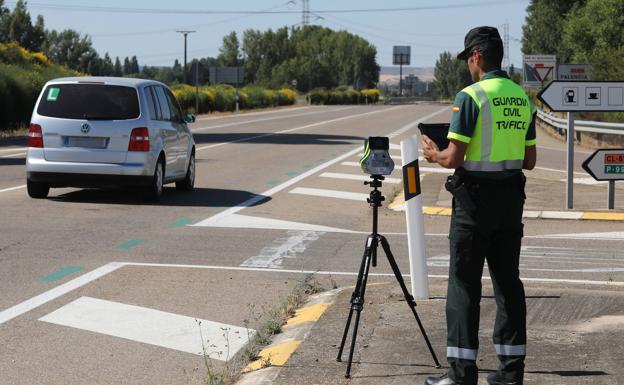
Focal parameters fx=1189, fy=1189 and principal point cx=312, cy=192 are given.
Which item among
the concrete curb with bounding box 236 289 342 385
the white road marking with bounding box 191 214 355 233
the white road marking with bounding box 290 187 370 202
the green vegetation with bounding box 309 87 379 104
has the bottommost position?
the green vegetation with bounding box 309 87 379 104

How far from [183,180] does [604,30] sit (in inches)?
1486

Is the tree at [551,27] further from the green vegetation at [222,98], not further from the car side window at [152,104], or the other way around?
the car side window at [152,104]

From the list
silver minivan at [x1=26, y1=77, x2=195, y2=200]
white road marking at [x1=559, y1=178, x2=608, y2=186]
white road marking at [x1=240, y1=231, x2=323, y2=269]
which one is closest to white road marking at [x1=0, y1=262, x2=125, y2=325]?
white road marking at [x1=240, y1=231, x2=323, y2=269]

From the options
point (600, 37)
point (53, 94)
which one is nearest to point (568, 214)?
point (53, 94)

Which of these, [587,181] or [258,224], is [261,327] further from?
[587,181]

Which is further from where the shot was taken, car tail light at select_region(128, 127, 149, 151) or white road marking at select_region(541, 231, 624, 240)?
car tail light at select_region(128, 127, 149, 151)

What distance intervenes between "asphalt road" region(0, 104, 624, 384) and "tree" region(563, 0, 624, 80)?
20.9 metres

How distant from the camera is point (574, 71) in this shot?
144 ft

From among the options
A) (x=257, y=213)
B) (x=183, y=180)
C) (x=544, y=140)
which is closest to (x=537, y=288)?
(x=257, y=213)

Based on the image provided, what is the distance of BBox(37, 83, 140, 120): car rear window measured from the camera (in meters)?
16.4

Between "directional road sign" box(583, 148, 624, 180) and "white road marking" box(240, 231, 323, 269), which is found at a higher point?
"directional road sign" box(583, 148, 624, 180)

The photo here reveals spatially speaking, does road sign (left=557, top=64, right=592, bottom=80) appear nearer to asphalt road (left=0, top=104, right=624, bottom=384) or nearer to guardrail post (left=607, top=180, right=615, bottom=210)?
asphalt road (left=0, top=104, right=624, bottom=384)

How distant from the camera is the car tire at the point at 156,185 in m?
16.6

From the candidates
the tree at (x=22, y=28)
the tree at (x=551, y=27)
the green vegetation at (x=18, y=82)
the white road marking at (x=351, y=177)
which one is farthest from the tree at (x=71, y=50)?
the white road marking at (x=351, y=177)
